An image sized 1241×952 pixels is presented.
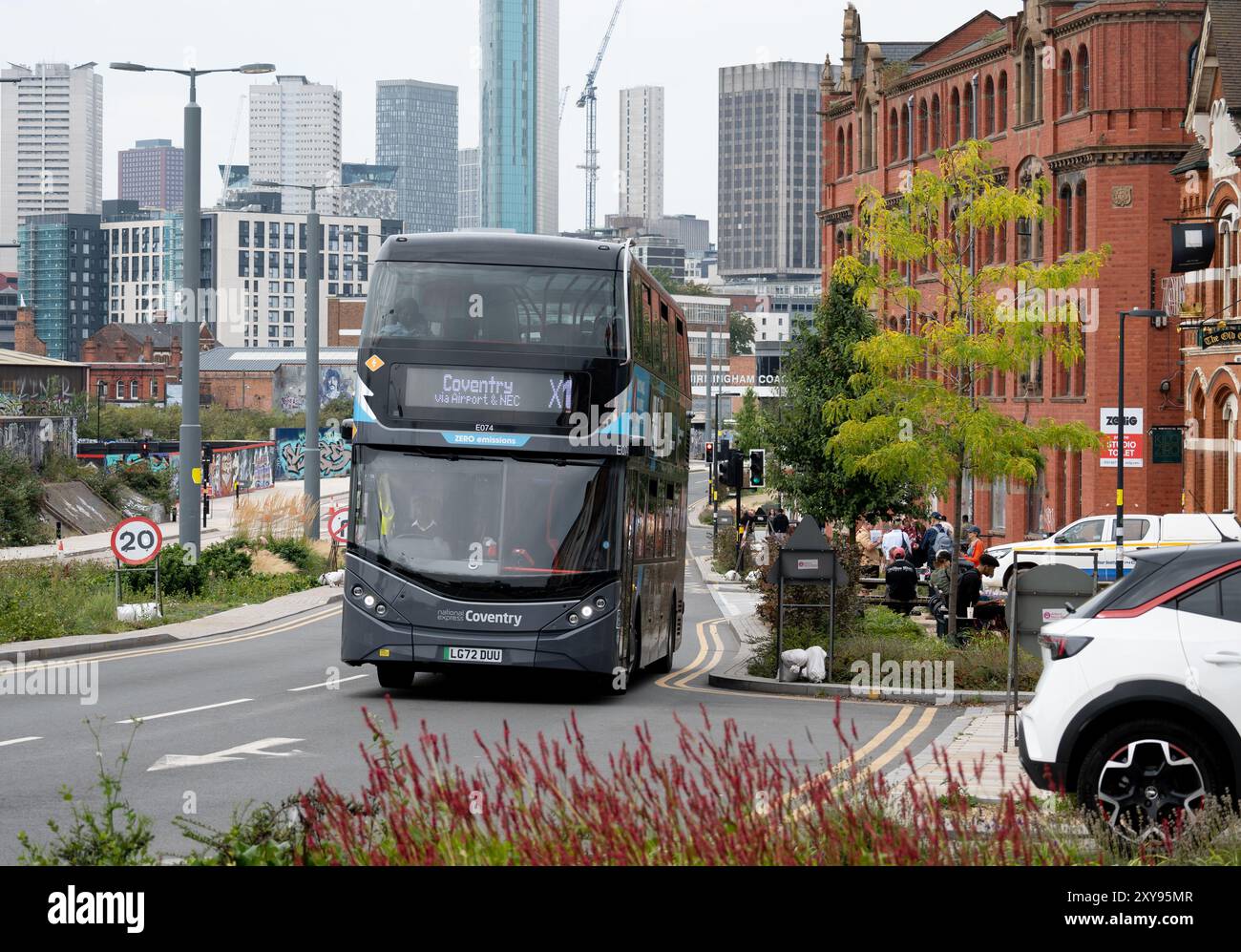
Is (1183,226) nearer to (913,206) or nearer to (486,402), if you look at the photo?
(913,206)

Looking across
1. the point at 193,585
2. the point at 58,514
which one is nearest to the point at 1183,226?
the point at 193,585

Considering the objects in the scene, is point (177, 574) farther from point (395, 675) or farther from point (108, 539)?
point (108, 539)

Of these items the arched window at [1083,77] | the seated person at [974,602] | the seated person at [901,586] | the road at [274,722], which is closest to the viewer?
the road at [274,722]

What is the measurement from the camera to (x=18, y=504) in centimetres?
5356

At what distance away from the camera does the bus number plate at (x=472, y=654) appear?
1777 centimetres

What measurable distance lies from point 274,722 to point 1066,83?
44256mm

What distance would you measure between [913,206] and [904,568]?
6.68 meters

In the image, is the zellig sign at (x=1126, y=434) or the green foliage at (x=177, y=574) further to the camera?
the zellig sign at (x=1126, y=434)

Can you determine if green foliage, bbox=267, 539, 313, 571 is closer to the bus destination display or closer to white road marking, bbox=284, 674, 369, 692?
white road marking, bbox=284, 674, 369, 692

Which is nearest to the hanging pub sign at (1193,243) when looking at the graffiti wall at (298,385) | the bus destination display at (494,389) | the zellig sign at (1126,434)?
the zellig sign at (1126,434)

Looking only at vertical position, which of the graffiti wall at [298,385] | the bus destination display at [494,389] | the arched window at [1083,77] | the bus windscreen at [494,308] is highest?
the arched window at [1083,77]

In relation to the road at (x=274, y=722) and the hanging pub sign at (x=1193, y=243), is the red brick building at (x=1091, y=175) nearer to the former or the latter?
the hanging pub sign at (x=1193, y=243)

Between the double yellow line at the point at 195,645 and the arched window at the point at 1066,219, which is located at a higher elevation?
the arched window at the point at 1066,219

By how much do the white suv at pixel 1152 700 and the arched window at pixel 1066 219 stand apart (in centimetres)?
4688
